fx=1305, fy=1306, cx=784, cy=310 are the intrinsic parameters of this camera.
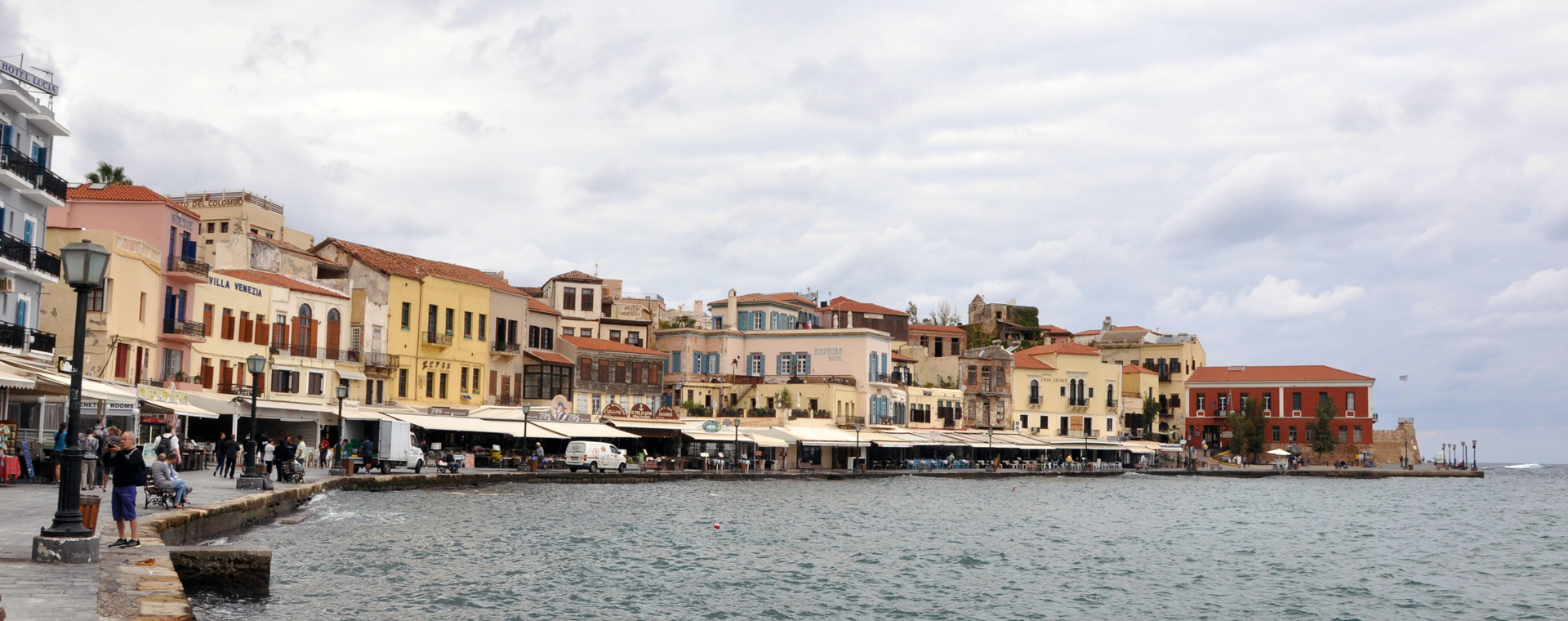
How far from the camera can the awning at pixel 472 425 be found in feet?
171

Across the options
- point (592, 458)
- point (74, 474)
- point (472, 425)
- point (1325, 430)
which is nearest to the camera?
point (74, 474)

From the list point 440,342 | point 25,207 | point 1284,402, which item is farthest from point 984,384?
point 25,207

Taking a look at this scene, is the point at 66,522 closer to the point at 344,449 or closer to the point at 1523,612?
the point at 1523,612

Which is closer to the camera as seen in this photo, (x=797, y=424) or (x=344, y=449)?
(x=344, y=449)

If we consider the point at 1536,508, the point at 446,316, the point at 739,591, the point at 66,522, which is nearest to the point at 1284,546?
the point at 739,591

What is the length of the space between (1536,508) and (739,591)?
52.5 metres

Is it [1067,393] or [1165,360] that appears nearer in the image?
[1067,393]

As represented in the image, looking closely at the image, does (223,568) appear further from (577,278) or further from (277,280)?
(577,278)

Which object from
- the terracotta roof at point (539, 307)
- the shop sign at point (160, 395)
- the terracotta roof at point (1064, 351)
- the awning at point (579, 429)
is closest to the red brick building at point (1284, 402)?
the terracotta roof at point (1064, 351)

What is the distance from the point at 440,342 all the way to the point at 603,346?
10.8 metres

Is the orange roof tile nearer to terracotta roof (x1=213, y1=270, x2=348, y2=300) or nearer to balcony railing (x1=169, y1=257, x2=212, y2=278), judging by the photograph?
terracotta roof (x1=213, y1=270, x2=348, y2=300)

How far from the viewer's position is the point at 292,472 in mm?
34219

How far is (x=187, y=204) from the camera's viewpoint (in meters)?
66.6

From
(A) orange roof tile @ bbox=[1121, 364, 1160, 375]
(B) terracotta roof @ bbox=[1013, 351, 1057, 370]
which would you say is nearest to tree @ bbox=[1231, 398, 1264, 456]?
(A) orange roof tile @ bbox=[1121, 364, 1160, 375]
